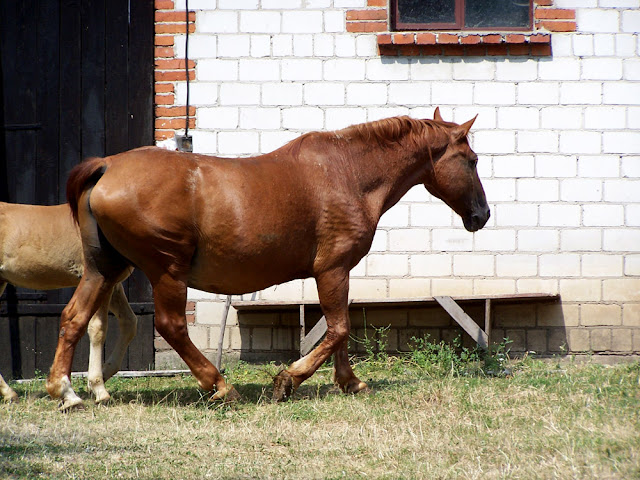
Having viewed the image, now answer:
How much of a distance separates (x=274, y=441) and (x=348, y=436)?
1.44 ft

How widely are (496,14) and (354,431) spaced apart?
189 inches

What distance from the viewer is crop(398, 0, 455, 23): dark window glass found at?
25.1 feet

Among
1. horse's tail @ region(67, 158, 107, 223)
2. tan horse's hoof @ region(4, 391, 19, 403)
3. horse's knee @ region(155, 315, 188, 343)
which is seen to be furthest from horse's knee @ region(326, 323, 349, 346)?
tan horse's hoof @ region(4, 391, 19, 403)

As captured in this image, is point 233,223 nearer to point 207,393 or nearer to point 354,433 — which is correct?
point 207,393

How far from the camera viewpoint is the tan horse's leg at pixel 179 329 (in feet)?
17.6

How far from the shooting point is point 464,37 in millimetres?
7367

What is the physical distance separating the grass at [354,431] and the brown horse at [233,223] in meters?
0.45

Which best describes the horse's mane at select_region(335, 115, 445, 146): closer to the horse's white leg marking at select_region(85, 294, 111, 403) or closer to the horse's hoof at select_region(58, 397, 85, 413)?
the horse's white leg marking at select_region(85, 294, 111, 403)

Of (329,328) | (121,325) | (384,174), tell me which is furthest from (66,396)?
(384,174)

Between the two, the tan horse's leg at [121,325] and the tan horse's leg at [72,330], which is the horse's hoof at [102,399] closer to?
the tan horse's leg at [72,330]

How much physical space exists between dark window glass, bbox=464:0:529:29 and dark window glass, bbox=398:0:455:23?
168 millimetres

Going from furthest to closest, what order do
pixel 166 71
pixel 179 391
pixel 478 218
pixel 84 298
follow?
pixel 166 71, pixel 478 218, pixel 179 391, pixel 84 298

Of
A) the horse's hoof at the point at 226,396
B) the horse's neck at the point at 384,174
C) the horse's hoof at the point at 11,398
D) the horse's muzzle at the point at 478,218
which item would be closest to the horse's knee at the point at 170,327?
the horse's hoof at the point at 226,396

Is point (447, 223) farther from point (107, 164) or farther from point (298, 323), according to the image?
point (107, 164)
